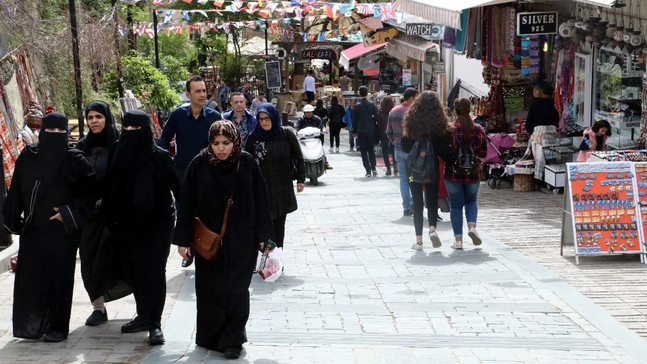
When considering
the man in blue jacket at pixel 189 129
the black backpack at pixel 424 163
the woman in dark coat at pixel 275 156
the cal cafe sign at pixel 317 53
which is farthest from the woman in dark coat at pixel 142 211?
the cal cafe sign at pixel 317 53

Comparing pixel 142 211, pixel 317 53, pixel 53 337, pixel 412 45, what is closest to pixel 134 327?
pixel 53 337

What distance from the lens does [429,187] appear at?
11.2 meters

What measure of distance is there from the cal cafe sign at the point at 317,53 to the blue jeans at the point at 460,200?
1164 inches

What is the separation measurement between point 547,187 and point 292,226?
15.7 feet

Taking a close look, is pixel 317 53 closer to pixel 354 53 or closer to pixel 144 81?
pixel 354 53

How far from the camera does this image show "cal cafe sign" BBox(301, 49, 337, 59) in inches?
1580

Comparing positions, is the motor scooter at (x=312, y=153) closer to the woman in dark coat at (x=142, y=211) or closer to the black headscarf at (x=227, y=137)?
the woman in dark coat at (x=142, y=211)

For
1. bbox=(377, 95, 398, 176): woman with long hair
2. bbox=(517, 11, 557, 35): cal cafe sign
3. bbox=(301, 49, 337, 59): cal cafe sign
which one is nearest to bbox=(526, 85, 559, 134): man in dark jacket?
bbox=(517, 11, 557, 35): cal cafe sign

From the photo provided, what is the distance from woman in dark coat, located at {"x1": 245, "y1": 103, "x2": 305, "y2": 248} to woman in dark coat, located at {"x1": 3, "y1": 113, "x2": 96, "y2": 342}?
2801mm

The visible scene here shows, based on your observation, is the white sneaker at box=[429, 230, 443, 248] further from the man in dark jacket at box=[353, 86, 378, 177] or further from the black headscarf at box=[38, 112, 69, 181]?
the man in dark jacket at box=[353, 86, 378, 177]

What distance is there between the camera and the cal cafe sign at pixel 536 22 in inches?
666

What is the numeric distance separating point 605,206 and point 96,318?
527 centimetres

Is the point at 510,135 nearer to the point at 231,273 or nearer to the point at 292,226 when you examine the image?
the point at 292,226

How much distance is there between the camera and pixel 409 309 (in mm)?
8406
